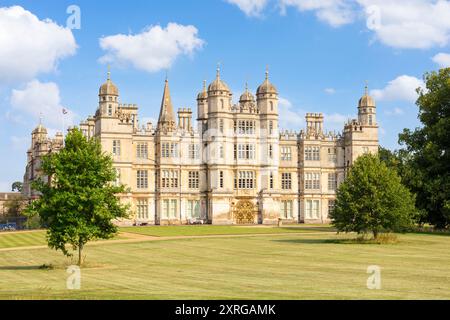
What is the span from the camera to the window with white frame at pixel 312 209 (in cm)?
8256

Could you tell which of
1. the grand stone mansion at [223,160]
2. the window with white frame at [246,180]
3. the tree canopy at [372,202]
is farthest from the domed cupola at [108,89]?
the tree canopy at [372,202]

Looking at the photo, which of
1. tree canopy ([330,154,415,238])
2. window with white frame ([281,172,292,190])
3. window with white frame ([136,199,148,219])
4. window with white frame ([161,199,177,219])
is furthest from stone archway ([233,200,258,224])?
tree canopy ([330,154,415,238])

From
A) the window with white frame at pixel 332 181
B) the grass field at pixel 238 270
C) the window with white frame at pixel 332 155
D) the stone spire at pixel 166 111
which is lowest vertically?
the grass field at pixel 238 270

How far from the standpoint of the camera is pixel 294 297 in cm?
2027

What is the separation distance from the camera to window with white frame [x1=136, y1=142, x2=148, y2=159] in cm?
7706

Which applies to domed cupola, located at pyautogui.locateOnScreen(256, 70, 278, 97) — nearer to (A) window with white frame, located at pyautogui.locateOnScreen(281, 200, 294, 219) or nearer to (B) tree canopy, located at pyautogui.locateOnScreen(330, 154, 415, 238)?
(A) window with white frame, located at pyautogui.locateOnScreen(281, 200, 294, 219)

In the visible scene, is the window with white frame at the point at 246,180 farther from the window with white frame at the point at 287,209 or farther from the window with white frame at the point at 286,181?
the window with white frame at the point at 287,209

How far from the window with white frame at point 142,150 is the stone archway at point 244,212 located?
1149cm

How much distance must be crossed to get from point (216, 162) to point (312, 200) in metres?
13.1

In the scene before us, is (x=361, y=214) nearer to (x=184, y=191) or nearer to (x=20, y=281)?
(x=20, y=281)

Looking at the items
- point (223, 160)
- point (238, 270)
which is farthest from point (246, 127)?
point (238, 270)

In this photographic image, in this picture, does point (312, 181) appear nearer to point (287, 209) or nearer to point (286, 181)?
point (286, 181)

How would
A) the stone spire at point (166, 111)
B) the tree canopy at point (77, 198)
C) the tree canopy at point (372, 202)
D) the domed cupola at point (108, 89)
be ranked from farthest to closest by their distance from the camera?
the stone spire at point (166, 111)
the domed cupola at point (108, 89)
the tree canopy at point (372, 202)
the tree canopy at point (77, 198)
